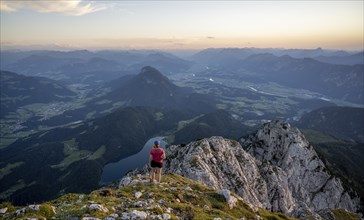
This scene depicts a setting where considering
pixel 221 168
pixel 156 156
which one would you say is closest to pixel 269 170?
pixel 221 168

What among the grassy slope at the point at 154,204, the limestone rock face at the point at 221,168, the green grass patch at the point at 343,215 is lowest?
the green grass patch at the point at 343,215

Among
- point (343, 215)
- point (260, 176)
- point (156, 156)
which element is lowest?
point (343, 215)

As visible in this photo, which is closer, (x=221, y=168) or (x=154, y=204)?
(x=154, y=204)

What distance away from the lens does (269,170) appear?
9869cm

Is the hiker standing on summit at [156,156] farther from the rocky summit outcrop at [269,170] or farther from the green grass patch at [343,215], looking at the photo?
the green grass patch at [343,215]

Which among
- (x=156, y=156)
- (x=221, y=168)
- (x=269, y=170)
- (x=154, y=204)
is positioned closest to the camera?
(x=154, y=204)

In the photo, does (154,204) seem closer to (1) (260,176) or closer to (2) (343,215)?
(1) (260,176)

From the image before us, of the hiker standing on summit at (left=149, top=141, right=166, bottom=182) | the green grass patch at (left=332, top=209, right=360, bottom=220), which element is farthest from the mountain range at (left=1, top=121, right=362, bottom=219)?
the hiker standing on summit at (left=149, top=141, right=166, bottom=182)

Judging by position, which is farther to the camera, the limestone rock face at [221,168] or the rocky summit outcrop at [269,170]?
the rocky summit outcrop at [269,170]

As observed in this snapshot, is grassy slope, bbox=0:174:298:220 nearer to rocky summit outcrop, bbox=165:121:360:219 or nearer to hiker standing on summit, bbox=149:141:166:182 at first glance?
hiker standing on summit, bbox=149:141:166:182

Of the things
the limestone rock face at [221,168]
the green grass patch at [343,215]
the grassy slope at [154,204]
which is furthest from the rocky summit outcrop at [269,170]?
the grassy slope at [154,204]

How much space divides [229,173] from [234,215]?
4600cm

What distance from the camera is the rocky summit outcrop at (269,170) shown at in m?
77.9

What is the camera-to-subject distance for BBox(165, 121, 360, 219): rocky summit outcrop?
77938 millimetres
